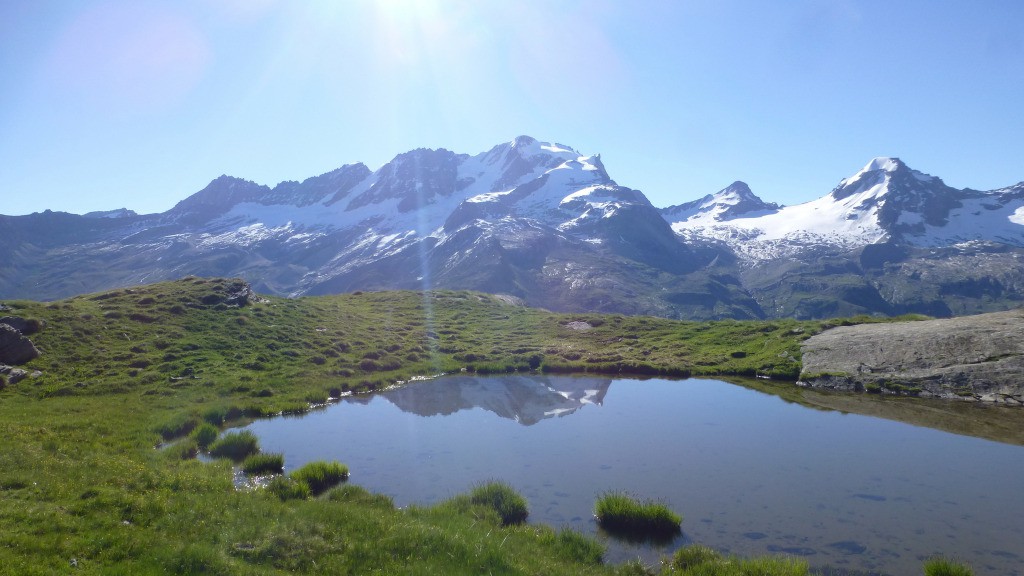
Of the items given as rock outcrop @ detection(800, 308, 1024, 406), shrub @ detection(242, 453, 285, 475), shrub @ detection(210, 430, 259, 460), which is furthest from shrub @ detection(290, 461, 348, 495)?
rock outcrop @ detection(800, 308, 1024, 406)

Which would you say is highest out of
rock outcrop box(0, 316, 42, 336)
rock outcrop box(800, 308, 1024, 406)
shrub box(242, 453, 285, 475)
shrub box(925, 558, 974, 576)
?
rock outcrop box(0, 316, 42, 336)

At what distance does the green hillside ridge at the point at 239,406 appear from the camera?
46.3ft

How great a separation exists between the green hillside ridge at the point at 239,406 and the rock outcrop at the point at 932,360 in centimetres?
406

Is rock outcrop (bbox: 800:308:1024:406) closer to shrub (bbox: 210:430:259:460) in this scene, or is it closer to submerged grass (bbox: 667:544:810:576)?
submerged grass (bbox: 667:544:810:576)

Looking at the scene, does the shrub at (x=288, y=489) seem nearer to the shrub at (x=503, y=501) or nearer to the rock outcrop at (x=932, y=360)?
the shrub at (x=503, y=501)

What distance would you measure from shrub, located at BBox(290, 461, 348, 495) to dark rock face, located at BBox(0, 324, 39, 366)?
90.2ft

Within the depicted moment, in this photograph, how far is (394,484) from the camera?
73.6ft

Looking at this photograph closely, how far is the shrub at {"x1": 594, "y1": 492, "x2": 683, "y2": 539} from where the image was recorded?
17688mm

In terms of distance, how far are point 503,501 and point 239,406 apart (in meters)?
22.3

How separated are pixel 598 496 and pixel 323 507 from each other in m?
9.80

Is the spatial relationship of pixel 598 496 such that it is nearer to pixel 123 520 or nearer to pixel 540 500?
Result: pixel 540 500

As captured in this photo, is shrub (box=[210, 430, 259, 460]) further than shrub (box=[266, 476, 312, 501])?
Yes

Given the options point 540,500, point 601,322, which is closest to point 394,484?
point 540,500

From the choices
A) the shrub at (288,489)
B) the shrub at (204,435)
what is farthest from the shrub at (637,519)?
the shrub at (204,435)
